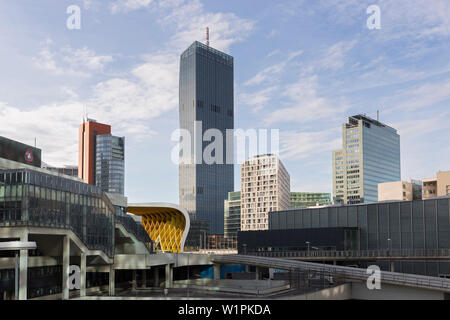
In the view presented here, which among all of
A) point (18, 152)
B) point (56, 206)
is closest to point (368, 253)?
point (56, 206)

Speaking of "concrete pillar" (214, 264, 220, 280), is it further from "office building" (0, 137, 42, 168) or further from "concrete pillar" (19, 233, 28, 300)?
"concrete pillar" (19, 233, 28, 300)

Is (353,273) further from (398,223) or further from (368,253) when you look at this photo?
(398,223)

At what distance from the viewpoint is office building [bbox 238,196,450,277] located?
91688 millimetres

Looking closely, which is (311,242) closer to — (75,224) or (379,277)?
(379,277)

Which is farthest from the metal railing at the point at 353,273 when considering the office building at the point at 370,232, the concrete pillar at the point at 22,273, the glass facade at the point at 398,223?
the concrete pillar at the point at 22,273

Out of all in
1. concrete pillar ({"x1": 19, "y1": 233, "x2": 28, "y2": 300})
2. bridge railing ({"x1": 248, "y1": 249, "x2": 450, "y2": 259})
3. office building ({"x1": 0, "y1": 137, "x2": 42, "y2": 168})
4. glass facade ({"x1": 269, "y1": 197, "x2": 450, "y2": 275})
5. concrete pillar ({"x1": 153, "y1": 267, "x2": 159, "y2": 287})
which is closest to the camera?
concrete pillar ({"x1": 19, "y1": 233, "x2": 28, "y2": 300})

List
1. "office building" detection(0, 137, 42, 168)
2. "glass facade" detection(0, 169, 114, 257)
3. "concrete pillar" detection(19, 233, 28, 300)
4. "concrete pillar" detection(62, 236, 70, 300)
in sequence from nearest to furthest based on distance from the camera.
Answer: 1. "concrete pillar" detection(19, 233, 28, 300)
2. "glass facade" detection(0, 169, 114, 257)
3. "concrete pillar" detection(62, 236, 70, 300)
4. "office building" detection(0, 137, 42, 168)

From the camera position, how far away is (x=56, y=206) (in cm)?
6519

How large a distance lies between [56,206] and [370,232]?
213ft

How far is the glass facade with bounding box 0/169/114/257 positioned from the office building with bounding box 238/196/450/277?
143 feet

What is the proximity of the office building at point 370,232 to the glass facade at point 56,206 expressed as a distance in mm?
43449
